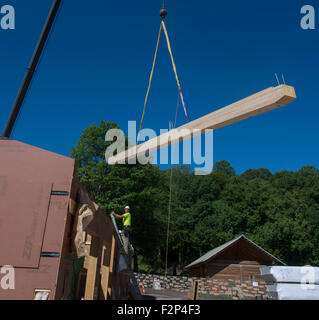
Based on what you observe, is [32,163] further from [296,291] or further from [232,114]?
[296,291]

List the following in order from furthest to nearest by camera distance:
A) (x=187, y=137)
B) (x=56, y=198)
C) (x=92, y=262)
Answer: (x=187, y=137) < (x=92, y=262) < (x=56, y=198)

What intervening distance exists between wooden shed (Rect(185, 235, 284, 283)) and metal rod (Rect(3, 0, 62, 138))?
1871 cm

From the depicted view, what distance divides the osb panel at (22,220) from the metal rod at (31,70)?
21.6ft

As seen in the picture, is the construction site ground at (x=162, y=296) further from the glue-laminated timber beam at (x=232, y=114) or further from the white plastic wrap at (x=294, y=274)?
the glue-laminated timber beam at (x=232, y=114)

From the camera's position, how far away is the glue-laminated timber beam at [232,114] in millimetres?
3840

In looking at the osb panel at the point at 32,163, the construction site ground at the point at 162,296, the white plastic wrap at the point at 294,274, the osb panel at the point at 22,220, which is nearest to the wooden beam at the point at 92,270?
the osb panel at the point at 22,220

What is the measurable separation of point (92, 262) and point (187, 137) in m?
2.76

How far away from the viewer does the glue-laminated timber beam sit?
3.84 m

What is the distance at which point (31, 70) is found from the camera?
1035 centimetres

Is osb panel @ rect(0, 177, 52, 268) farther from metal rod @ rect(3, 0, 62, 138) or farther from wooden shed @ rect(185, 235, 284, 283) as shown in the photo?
wooden shed @ rect(185, 235, 284, 283)
